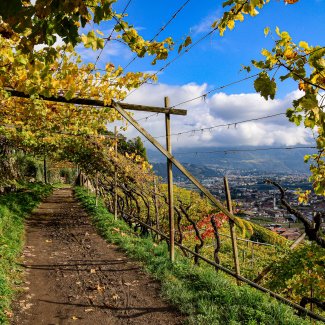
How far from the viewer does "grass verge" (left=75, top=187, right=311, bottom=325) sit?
5.09 metres

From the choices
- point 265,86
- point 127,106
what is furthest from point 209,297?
point 265,86

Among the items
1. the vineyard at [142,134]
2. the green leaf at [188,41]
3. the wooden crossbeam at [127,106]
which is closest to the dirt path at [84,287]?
the vineyard at [142,134]

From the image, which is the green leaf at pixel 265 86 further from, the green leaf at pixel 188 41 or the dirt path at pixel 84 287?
the dirt path at pixel 84 287

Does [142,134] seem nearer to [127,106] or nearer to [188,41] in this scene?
[127,106]

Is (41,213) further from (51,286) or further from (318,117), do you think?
(318,117)

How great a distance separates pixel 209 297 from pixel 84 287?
2666 mm

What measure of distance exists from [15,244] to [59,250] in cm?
125

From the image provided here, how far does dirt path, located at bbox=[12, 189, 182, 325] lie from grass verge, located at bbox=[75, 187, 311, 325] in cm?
27

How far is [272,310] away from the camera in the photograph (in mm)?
5238

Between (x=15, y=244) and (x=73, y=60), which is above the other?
(x=73, y=60)

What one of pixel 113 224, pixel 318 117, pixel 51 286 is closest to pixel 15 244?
pixel 51 286

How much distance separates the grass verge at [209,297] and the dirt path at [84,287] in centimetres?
27

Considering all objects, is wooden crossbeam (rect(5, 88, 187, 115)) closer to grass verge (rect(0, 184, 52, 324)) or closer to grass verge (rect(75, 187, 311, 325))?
grass verge (rect(75, 187, 311, 325))

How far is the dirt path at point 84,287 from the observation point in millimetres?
5547
